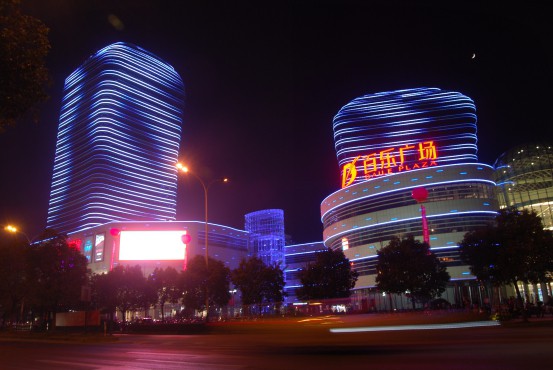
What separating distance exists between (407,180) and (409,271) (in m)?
32.9

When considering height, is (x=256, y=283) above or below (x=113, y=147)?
below

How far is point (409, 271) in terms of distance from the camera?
2327 inches

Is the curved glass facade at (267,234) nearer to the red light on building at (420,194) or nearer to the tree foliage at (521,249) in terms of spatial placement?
the red light on building at (420,194)

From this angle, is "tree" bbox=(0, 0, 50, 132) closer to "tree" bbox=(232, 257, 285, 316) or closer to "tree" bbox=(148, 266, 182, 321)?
"tree" bbox=(232, 257, 285, 316)

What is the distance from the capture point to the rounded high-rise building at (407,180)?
81750mm

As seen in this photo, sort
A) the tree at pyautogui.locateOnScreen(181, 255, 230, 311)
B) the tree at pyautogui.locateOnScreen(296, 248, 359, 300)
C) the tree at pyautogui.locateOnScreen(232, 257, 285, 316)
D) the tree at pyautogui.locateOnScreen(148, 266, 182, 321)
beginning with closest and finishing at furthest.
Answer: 1. the tree at pyautogui.locateOnScreen(181, 255, 230, 311)
2. the tree at pyautogui.locateOnScreen(232, 257, 285, 316)
3. the tree at pyautogui.locateOnScreen(296, 248, 359, 300)
4. the tree at pyautogui.locateOnScreen(148, 266, 182, 321)

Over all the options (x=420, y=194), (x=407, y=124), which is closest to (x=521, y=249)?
(x=420, y=194)

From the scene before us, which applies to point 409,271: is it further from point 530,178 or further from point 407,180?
point 407,180

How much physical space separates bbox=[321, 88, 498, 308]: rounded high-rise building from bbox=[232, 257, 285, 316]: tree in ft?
68.5

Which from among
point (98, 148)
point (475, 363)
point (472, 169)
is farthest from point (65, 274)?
point (98, 148)

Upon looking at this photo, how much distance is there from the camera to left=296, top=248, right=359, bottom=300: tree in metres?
68.2

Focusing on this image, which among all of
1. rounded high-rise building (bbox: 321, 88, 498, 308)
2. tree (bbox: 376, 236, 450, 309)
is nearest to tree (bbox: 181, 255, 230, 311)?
tree (bbox: 376, 236, 450, 309)

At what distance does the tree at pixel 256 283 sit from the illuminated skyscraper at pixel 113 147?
111 metres

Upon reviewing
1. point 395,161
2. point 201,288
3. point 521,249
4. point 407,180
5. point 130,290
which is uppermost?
point 395,161
